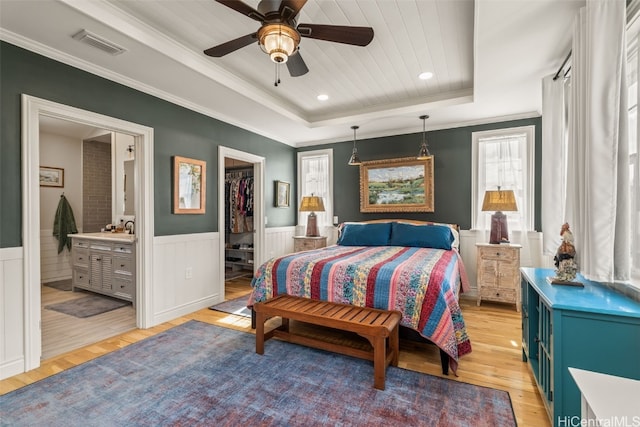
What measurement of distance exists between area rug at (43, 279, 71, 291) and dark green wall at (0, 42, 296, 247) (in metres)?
2.87

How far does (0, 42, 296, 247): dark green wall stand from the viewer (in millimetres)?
2236

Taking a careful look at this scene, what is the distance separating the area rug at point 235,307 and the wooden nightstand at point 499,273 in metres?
2.99

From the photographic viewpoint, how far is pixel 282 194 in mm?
5352

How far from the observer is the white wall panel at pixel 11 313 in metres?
2.20

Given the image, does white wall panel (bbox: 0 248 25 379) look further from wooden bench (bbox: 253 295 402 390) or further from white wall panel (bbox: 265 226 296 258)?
white wall panel (bbox: 265 226 296 258)

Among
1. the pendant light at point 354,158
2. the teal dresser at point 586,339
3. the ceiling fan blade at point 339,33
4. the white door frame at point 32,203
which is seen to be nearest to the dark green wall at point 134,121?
the white door frame at point 32,203

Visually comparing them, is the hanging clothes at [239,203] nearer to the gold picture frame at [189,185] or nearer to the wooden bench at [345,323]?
the gold picture frame at [189,185]

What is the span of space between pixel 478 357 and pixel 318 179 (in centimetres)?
381

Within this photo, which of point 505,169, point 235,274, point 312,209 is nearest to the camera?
point 505,169

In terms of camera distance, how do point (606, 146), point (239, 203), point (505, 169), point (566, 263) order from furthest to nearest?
point (239, 203)
point (505, 169)
point (566, 263)
point (606, 146)

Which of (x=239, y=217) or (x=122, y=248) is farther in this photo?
(x=239, y=217)

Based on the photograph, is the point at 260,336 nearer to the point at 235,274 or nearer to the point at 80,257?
the point at 235,274

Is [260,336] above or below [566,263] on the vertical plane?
below

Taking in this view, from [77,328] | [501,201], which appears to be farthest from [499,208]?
[77,328]
